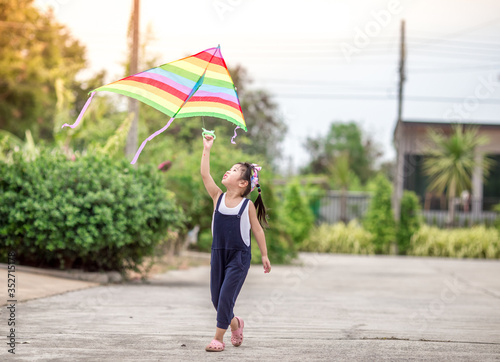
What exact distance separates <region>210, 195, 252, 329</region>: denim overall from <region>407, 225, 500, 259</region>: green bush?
2027cm

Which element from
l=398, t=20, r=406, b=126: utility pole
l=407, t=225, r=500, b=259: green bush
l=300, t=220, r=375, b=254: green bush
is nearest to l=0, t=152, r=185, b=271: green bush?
l=300, t=220, r=375, b=254: green bush

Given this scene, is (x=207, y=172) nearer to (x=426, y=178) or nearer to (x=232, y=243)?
(x=232, y=243)

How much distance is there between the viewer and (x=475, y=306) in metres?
9.41

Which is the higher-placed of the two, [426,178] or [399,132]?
[399,132]

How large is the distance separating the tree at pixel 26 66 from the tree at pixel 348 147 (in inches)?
1014

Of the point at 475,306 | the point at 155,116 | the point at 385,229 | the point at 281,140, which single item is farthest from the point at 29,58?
the point at 475,306

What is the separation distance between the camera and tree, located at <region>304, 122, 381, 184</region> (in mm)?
58031

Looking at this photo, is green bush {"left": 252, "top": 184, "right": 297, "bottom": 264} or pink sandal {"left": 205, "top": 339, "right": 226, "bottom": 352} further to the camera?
green bush {"left": 252, "top": 184, "right": 297, "bottom": 264}

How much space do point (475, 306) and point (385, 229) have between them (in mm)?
15294

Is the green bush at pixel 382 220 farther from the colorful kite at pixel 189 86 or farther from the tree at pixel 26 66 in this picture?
the colorful kite at pixel 189 86

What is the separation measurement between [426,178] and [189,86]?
28483 mm

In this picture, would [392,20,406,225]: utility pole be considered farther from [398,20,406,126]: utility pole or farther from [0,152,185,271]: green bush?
[0,152,185,271]: green bush

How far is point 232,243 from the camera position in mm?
5316

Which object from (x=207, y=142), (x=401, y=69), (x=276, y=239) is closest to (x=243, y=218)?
(x=207, y=142)
